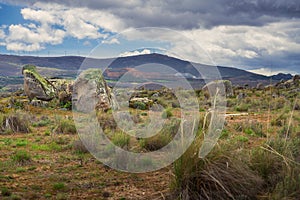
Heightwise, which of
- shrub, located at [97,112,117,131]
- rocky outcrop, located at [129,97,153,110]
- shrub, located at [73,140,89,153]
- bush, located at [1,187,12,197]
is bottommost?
bush, located at [1,187,12,197]

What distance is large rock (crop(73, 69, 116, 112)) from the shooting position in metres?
18.7

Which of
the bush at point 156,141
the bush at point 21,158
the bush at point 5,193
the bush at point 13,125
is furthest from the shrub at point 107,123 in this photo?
the bush at point 5,193

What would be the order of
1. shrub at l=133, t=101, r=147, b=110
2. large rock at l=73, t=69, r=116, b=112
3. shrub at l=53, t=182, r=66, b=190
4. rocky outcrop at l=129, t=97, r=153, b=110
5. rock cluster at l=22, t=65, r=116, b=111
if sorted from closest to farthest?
shrub at l=53, t=182, r=66, b=190 < large rock at l=73, t=69, r=116, b=112 < rock cluster at l=22, t=65, r=116, b=111 < shrub at l=133, t=101, r=147, b=110 < rocky outcrop at l=129, t=97, r=153, b=110

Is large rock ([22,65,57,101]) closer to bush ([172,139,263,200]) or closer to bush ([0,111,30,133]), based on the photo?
bush ([0,111,30,133])

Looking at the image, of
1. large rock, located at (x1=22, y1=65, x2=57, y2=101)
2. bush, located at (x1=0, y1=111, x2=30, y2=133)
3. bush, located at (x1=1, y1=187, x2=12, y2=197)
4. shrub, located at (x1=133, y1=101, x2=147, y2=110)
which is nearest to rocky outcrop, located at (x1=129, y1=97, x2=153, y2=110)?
shrub, located at (x1=133, y1=101, x2=147, y2=110)

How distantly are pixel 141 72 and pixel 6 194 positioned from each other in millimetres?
3576

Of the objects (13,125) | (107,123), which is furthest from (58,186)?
(13,125)

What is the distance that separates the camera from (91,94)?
1872 cm

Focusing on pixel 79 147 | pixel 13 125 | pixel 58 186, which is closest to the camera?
pixel 58 186

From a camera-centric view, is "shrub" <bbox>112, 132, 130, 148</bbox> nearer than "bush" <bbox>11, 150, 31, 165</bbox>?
No

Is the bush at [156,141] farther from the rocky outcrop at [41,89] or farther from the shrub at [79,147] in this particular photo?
the rocky outcrop at [41,89]

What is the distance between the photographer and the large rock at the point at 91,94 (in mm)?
18656

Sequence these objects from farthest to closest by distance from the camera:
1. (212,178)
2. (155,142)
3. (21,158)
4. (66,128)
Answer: (66,128) < (155,142) < (21,158) < (212,178)

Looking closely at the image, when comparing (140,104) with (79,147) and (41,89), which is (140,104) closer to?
(41,89)
